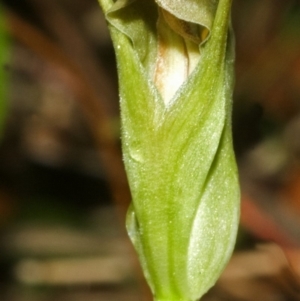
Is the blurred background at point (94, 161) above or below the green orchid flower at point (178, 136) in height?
below

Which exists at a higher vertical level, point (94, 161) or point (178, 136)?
point (178, 136)

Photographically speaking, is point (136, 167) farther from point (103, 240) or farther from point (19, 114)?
point (19, 114)

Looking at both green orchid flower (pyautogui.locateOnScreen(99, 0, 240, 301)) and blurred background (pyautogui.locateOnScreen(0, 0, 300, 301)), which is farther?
blurred background (pyautogui.locateOnScreen(0, 0, 300, 301))

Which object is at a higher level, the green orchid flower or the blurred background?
the green orchid flower

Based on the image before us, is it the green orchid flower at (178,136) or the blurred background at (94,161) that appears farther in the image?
the blurred background at (94,161)

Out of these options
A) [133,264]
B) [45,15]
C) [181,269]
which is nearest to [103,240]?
[133,264]
